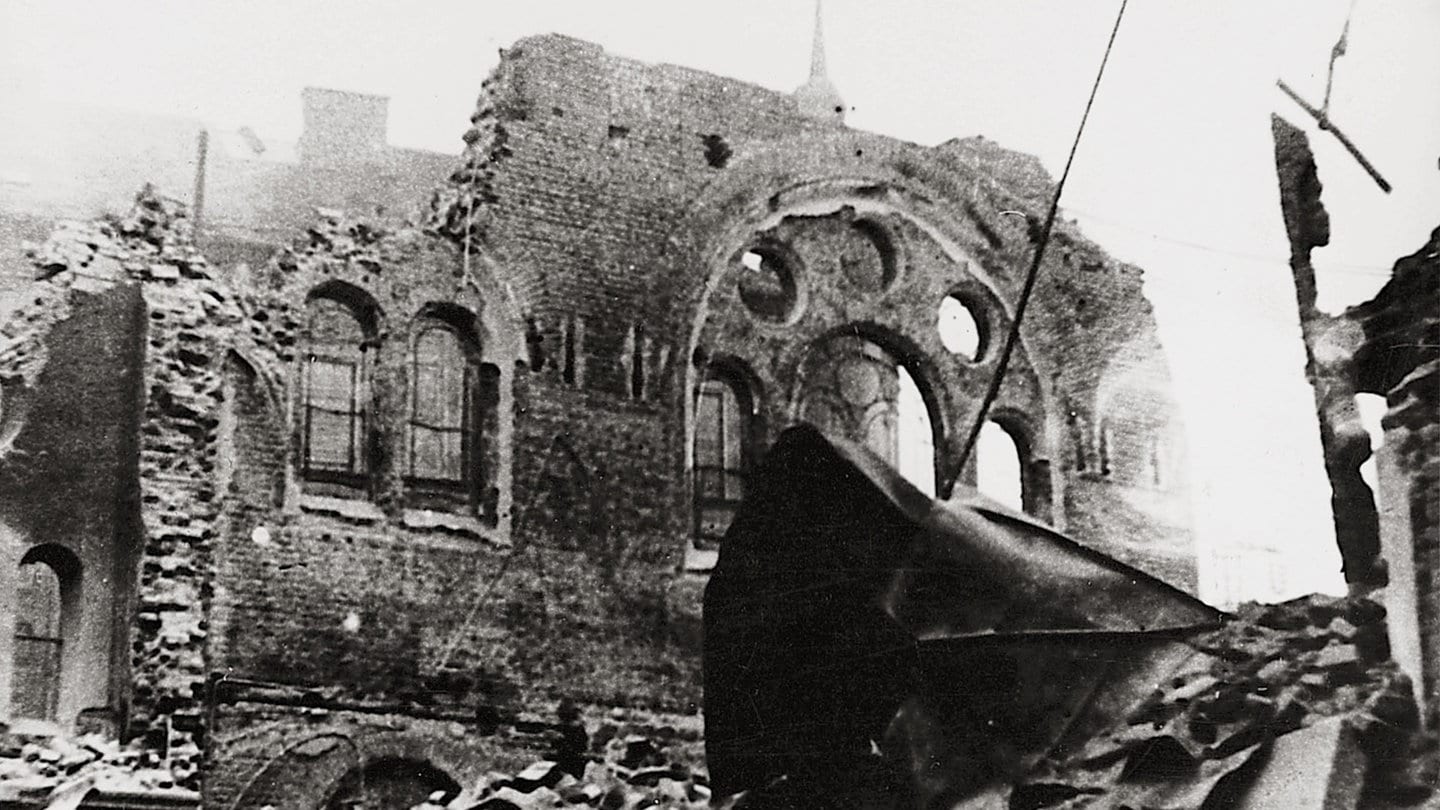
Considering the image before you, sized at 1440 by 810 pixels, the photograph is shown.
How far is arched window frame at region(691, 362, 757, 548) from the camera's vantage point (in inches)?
469

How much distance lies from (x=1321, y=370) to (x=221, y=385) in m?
5.87

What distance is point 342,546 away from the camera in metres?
10.7

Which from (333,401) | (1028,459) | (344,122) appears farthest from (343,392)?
(1028,459)

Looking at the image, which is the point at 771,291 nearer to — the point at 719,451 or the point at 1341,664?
the point at 719,451

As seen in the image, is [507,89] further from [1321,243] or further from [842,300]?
[1321,243]

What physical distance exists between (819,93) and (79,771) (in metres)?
5.65

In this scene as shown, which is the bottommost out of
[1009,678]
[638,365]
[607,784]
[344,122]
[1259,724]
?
[607,784]

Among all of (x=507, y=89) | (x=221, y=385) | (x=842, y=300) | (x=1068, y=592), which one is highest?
(x=507, y=89)

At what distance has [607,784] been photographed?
10594mm

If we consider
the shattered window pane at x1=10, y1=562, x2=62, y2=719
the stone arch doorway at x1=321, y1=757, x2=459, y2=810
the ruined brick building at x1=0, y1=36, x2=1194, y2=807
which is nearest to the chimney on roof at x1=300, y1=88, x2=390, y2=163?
the ruined brick building at x1=0, y1=36, x2=1194, y2=807

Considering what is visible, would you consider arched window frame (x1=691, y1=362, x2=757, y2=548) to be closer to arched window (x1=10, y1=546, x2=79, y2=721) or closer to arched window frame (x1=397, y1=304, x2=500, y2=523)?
arched window frame (x1=397, y1=304, x2=500, y2=523)

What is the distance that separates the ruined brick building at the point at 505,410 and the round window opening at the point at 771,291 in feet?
0.10

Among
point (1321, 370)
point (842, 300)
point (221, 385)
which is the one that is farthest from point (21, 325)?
point (1321, 370)

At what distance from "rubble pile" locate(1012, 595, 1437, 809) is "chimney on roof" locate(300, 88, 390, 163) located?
5307 mm
